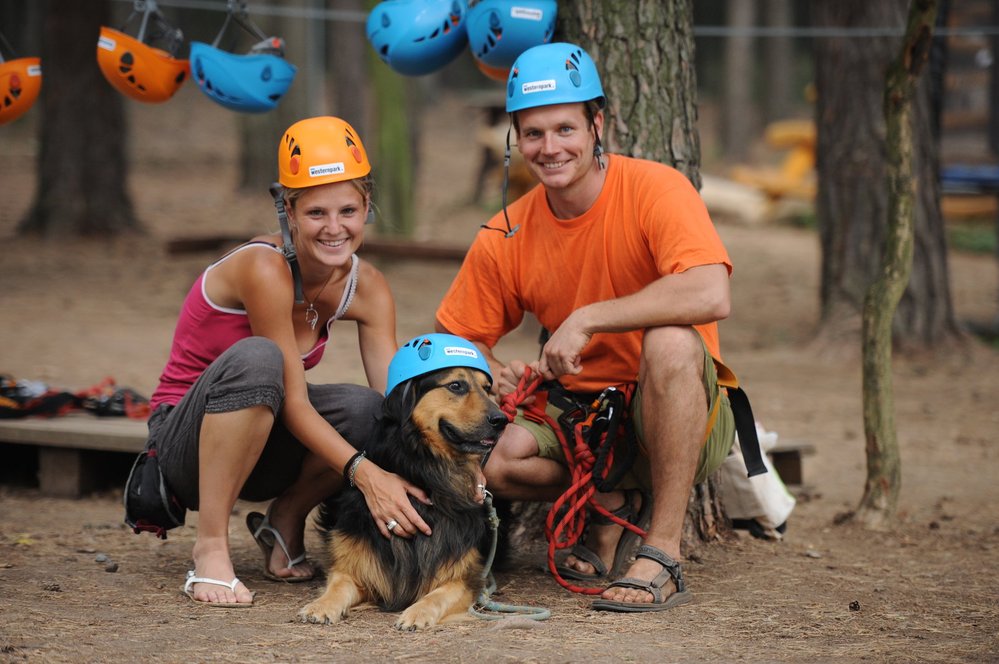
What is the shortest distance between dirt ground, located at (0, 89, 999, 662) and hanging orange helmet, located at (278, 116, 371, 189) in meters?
1.35

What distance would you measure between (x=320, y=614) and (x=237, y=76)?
250cm

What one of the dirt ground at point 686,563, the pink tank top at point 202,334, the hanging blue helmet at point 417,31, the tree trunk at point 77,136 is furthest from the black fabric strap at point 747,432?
the tree trunk at point 77,136

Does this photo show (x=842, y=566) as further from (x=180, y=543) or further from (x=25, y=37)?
(x=25, y=37)

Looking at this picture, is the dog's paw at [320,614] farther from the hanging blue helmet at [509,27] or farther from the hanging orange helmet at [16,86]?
Answer: the hanging orange helmet at [16,86]

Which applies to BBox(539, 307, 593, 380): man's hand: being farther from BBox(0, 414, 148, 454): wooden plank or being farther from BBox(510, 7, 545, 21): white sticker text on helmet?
BBox(0, 414, 148, 454): wooden plank

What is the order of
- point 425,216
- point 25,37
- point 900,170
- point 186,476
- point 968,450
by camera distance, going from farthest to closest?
point 25,37
point 425,216
point 968,450
point 900,170
point 186,476

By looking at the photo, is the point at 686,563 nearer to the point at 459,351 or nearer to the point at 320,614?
the point at 459,351

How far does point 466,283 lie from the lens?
423 centimetres

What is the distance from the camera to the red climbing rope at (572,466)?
395cm

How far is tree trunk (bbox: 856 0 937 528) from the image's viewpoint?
5023mm

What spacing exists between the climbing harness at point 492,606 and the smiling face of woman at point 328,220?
916mm

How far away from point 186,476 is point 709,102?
32432 mm

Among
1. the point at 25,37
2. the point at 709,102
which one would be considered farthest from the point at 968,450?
the point at 709,102

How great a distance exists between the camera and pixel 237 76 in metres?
5.05
